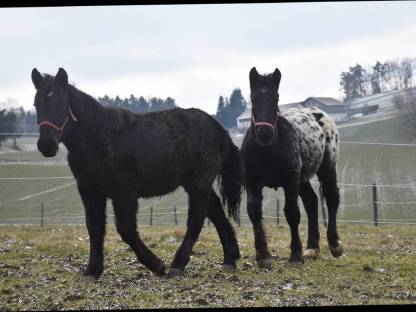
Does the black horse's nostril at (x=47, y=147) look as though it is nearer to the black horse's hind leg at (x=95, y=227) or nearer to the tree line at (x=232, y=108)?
the black horse's hind leg at (x=95, y=227)

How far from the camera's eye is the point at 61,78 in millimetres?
6504

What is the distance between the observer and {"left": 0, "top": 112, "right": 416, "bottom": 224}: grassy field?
25062 mm

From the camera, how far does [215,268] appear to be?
7754 millimetres

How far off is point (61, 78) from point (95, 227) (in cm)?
198

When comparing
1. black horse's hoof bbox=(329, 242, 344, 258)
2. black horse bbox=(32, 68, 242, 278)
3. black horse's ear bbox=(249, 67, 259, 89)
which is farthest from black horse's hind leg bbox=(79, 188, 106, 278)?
black horse's hoof bbox=(329, 242, 344, 258)

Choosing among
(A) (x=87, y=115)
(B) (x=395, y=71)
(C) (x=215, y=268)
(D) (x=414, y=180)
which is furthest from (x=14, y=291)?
(D) (x=414, y=180)

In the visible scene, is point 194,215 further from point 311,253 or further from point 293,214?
point 311,253

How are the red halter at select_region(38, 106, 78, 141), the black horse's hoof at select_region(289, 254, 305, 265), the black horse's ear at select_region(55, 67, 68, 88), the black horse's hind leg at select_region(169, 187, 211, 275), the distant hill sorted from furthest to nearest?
1. the distant hill
2. the black horse's hoof at select_region(289, 254, 305, 265)
3. the black horse's hind leg at select_region(169, 187, 211, 275)
4. the black horse's ear at select_region(55, 67, 68, 88)
5. the red halter at select_region(38, 106, 78, 141)

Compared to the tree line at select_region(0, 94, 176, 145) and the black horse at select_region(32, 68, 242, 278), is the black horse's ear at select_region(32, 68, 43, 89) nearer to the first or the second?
the black horse at select_region(32, 68, 242, 278)

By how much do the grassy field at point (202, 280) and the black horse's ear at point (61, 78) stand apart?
246 cm

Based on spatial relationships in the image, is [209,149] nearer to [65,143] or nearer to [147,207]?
[65,143]

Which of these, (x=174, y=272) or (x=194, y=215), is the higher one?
(x=194, y=215)

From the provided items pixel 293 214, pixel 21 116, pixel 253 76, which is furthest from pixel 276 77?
pixel 21 116

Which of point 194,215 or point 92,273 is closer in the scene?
point 92,273
